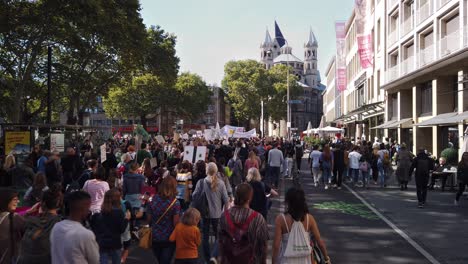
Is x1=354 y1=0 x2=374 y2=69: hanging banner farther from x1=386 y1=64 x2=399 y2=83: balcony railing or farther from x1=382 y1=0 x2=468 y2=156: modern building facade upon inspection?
x1=386 y1=64 x2=399 y2=83: balcony railing

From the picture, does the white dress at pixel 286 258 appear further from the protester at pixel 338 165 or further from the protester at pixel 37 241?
the protester at pixel 338 165

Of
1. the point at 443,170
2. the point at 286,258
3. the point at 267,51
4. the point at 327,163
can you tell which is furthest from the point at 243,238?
the point at 267,51

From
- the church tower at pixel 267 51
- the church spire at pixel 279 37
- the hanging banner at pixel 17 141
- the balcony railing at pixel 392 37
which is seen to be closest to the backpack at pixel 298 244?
the hanging banner at pixel 17 141

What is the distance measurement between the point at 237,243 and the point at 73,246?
150cm

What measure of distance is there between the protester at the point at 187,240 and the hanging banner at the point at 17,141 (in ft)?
45.0

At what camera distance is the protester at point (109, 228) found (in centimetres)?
577

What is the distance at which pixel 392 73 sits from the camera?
112 feet

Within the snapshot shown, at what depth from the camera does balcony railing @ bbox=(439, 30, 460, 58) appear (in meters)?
23.1

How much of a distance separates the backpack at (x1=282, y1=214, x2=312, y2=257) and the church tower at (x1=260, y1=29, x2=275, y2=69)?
157 metres

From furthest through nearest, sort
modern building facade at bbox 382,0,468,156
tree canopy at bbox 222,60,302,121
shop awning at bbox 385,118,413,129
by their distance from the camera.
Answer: tree canopy at bbox 222,60,302,121 → shop awning at bbox 385,118,413,129 → modern building facade at bbox 382,0,468,156

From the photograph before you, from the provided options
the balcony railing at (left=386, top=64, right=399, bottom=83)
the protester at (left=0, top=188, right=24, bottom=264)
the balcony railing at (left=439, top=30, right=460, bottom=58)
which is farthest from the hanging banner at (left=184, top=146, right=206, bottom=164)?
the balcony railing at (left=386, top=64, right=399, bottom=83)

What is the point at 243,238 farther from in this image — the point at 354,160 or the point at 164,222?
the point at 354,160

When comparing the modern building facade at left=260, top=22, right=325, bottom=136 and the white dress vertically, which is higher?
the modern building facade at left=260, top=22, right=325, bottom=136

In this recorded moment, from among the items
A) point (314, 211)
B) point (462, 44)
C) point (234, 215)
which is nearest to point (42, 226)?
point (234, 215)
